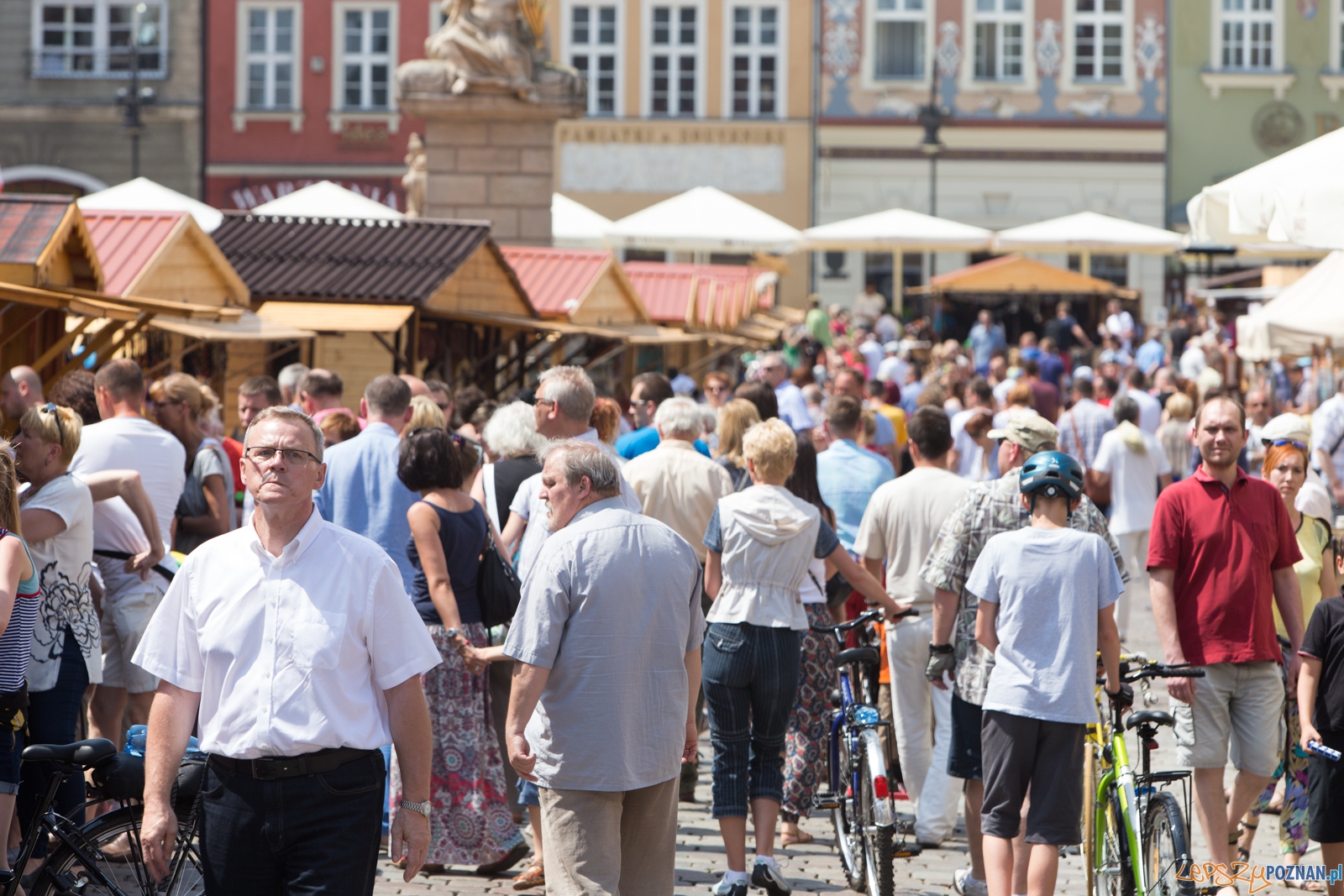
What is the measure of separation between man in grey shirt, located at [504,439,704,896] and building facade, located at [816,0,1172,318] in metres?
36.7

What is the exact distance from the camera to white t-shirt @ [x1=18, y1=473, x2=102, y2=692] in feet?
18.2

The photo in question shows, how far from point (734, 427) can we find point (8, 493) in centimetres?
384

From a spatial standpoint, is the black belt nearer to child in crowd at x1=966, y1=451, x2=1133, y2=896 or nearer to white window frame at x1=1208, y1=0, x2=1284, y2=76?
child in crowd at x1=966, y1=451, x2=1133, y2=896

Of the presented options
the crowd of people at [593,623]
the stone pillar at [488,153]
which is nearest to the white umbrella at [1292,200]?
the crowd of people at [593,623]

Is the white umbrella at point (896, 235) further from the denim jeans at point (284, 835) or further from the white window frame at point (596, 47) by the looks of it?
the denim jeans at point (284, 835)

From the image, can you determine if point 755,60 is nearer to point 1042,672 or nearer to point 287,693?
point 1042,672

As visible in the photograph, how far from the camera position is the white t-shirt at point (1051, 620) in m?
5.32

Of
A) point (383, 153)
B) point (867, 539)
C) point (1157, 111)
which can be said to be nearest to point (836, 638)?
point (867, 539)

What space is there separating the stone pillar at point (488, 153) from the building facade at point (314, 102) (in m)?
22.3

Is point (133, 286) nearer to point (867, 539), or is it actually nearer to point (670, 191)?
point (867, 539)

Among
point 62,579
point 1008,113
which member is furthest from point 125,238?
point 1008,113

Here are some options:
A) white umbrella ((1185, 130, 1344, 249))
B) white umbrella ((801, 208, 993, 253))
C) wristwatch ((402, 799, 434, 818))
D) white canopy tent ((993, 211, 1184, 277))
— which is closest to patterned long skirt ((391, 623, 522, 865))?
wristwatch ((402, 799, 434, 818))

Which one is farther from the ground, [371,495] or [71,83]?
[71,83]

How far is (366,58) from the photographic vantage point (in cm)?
3962
